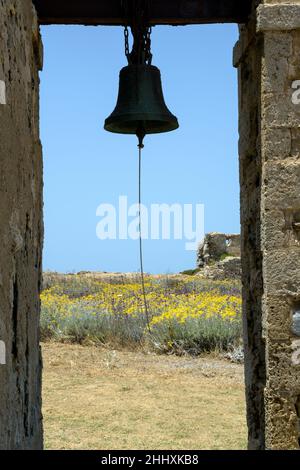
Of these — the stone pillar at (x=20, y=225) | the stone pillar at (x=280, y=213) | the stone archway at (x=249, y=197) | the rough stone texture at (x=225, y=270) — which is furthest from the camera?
the rough stone texture at (x=225, y=270)

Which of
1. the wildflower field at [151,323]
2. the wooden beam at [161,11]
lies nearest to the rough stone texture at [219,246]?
the wildflower field at [151,323]

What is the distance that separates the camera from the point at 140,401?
761cm

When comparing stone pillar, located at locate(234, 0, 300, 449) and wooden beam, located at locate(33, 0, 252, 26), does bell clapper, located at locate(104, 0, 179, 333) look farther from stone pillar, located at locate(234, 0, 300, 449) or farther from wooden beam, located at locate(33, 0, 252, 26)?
stone pillar, located at locate(234, 0, 300, 449)

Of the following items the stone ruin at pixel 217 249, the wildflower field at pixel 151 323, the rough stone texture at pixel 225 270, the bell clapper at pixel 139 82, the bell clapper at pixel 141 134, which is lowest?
the wildflower field at pixel 151 323

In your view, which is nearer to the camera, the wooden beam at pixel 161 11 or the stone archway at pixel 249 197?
the stone archway at pixel 249 197

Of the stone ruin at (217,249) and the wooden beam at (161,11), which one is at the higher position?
the wooden beam at (161,11)

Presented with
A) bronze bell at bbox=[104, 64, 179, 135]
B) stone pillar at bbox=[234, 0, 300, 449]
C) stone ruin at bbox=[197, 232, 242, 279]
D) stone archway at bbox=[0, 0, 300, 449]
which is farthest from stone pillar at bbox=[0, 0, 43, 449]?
stone ruin at bbox=[197, 232, 242, 279]

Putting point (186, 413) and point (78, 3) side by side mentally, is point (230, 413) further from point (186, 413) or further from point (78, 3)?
point (78, 3)

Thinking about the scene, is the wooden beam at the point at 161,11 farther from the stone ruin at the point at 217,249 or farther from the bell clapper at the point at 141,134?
the stone ruin at the point at 217,249

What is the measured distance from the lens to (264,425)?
13.8ft

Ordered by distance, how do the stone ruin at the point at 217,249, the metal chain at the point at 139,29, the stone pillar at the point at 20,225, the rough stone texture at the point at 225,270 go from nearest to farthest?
the stone pillar at the point at 20,225 < the metal chain at the point at 139,29 < the rough stone texture at the point at 225,270 < the stone ruin at the point at 217,249

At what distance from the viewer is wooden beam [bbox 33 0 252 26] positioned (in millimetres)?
4516

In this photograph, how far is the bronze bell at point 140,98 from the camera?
15.1 feet

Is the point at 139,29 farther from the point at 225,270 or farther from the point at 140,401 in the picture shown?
the point at 225,270
